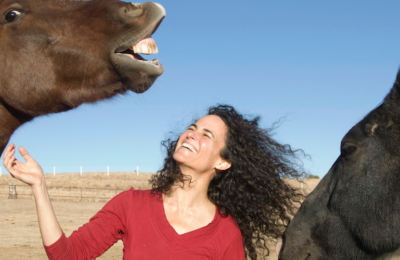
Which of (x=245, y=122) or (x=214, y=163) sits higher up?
(x=245, y=122)

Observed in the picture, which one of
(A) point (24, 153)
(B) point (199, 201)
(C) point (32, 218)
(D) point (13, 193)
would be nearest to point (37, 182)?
(A) point (24, 153)

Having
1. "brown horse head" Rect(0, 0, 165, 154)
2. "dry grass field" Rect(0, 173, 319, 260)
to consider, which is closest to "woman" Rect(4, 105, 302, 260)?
"brown horse head" Rect(0, 0, 165, 154)

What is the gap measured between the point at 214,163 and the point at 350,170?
114cm

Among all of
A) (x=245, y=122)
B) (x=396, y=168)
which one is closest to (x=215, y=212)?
(x=245, y=122)

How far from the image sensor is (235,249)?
125 inches

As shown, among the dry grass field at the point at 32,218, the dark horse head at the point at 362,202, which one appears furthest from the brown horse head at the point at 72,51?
the dry grass field at the point at 32,218

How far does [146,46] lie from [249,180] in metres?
1.70

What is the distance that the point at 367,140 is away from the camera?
9.55 ft

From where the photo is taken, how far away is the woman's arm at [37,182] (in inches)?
99.5

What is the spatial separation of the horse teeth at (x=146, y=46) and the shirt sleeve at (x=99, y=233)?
4.08ft

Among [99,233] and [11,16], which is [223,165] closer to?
[99,233]

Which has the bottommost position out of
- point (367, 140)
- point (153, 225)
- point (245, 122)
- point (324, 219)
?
point (153, 225)

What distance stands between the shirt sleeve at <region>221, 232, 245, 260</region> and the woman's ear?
24.1 inches

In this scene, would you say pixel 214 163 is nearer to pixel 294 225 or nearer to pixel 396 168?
pixel 294 225
